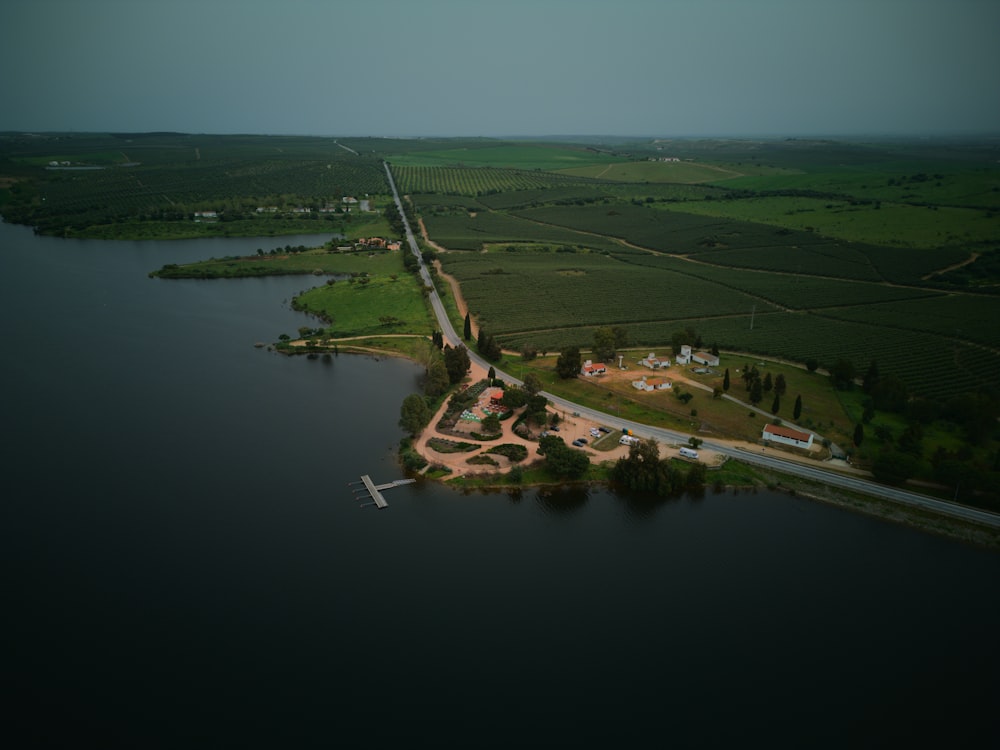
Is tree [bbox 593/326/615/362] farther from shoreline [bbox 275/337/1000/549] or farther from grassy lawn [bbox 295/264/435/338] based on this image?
grassy lawn [bbox 295/264/435/338]

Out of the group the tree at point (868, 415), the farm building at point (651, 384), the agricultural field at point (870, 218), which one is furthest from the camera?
the agricultural field at point (870, 218)

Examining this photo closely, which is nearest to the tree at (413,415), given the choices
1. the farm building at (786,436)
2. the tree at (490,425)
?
the tree at (490,425)

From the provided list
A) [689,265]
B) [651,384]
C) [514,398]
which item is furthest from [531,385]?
[689,265]

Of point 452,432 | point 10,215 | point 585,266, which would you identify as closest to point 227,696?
point 452,432

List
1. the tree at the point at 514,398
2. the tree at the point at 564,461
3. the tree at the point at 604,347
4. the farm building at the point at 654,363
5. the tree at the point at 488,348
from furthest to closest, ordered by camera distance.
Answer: the tree at the point at 488,348 < the tree at the point at 604,347 < the farm building at the point at 654,363 < the tree at the point at 514,398 < the tree at the point at 564,461

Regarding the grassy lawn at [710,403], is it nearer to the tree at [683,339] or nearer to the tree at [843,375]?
the tree at [843,375]

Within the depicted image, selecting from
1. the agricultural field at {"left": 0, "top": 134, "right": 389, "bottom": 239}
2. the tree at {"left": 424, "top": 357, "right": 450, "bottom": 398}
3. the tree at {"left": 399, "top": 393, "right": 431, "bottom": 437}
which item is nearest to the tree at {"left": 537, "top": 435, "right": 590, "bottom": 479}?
the tree at {"left": 399, "top": 393, "right": 431, "bottom": 437}
